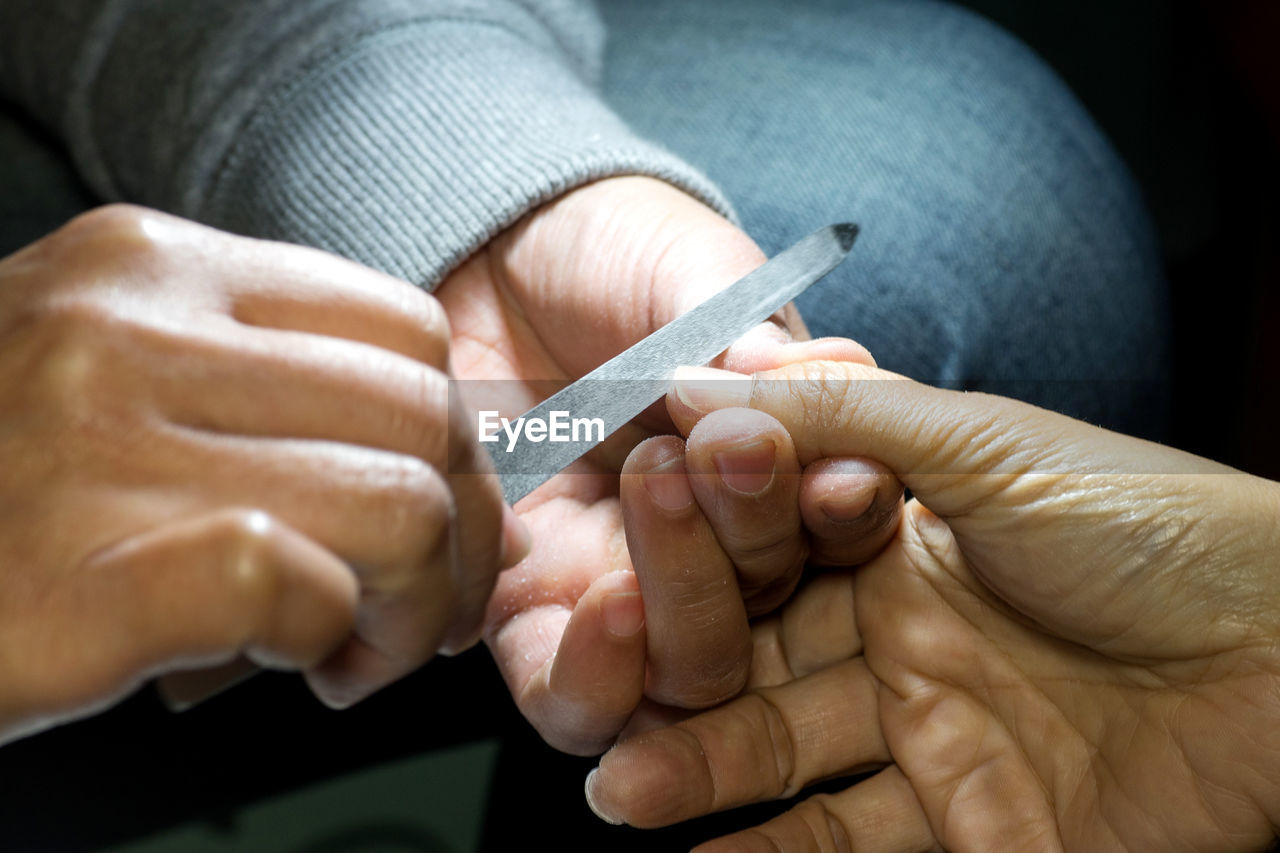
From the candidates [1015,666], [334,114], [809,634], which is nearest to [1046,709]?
[1015,666]

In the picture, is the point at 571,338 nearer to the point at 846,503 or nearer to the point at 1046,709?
the point at 846,503

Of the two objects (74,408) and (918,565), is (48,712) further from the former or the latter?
(918,565)

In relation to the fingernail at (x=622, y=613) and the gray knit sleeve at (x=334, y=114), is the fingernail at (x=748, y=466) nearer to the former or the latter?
the fingernail at (x=622, y=613)

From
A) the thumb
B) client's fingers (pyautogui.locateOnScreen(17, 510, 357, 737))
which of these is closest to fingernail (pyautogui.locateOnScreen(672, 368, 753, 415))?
the thumb

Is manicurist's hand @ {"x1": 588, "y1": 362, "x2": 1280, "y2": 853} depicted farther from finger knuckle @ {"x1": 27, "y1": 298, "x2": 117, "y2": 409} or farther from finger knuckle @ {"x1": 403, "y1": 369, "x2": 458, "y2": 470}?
finger knuckle @ {"x1": 27, "y1": 298, "x2": 117, "y2": 409}

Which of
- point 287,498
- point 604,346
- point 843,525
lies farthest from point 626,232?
point 287,498
